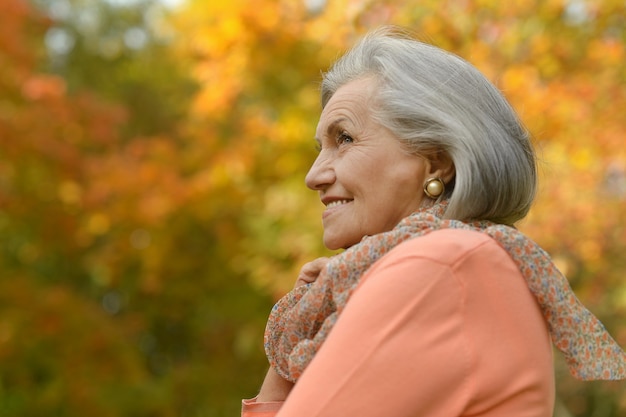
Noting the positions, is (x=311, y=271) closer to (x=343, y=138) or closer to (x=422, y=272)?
(x=343, y=138)

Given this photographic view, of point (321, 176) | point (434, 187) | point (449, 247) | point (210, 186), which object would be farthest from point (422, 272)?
point (210, 186)

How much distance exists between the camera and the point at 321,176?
173 cm

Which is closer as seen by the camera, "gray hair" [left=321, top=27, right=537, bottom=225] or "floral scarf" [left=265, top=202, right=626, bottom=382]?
"floral scarf" [left=265, top=202, right=626, bottom=382]

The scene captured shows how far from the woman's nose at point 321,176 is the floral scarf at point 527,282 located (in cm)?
22

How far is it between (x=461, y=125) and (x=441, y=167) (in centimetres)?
8

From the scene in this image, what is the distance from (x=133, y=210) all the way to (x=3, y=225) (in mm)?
1375

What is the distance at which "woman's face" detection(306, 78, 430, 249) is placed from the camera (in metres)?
1.64

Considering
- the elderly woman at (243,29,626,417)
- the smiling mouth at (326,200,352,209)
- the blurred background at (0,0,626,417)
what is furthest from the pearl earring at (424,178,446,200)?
the blurred background at (0,0,626,417)

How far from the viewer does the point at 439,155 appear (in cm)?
163

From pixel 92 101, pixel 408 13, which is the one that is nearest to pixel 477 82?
pixel 408 13

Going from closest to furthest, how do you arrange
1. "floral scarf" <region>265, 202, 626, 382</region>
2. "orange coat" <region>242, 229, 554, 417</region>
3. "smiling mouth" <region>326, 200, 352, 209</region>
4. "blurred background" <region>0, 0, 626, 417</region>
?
"orange coat" <region>242, 229, 554, 417</region>, "floral scarf" <region>265, 202, 626, 382</region>, "smiling mouth" <region>326, 200, 352, 209</region>, "blurred background" <region>0, 0, 626, 417</region>

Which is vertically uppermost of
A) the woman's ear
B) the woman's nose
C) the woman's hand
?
the woman's nose

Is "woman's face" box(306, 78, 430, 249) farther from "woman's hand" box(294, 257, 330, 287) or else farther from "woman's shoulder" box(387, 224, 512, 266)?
"woman's shoulder" box(387, 224, 512, 266)

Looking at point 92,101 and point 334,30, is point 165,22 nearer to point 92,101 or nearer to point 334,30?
point 92,101
